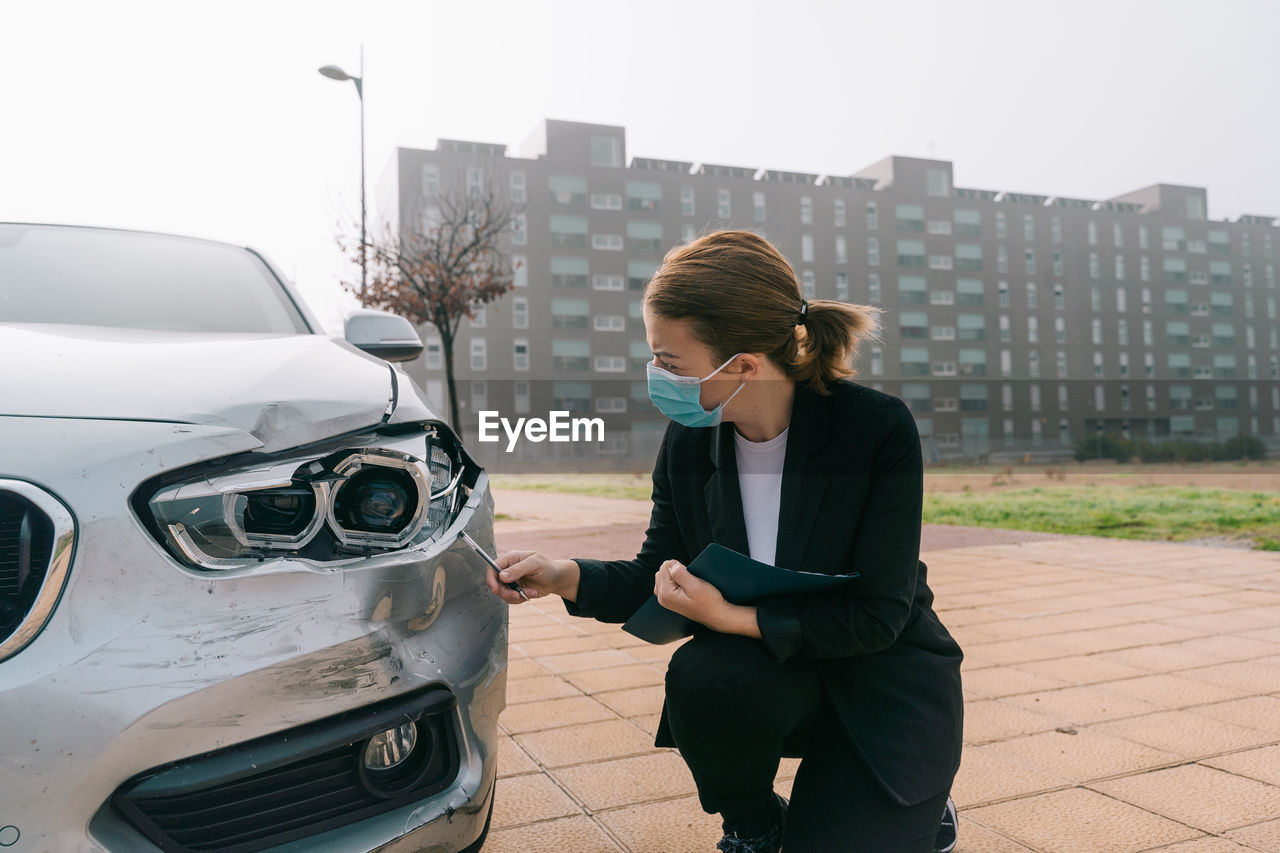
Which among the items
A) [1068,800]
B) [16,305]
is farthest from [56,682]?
[1068,800]

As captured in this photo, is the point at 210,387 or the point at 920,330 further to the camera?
the point at 920,330

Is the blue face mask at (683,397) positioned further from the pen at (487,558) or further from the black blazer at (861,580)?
the pen at (487,558)

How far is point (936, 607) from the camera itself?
16.5ft

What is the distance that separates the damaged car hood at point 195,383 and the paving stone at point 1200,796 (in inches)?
79.7

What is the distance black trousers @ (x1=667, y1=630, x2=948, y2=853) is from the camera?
1684 millimetres

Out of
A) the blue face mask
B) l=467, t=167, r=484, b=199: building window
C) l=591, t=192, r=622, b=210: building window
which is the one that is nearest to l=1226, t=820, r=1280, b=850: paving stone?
the blue face mask

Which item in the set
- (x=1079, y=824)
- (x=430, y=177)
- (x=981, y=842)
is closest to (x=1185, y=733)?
(x=1079, y=824)

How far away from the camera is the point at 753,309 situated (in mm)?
1859

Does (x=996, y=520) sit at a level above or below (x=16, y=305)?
below

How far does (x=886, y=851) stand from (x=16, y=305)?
89.8 inches

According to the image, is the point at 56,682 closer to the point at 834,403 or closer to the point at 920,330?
the point at 834,403

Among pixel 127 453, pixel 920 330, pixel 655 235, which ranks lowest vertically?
pixel 127 453

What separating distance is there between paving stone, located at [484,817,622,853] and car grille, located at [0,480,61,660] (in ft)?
4.01

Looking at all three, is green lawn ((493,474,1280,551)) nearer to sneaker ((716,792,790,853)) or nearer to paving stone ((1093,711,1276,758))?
paving stone ((1093,711,1276,758))
